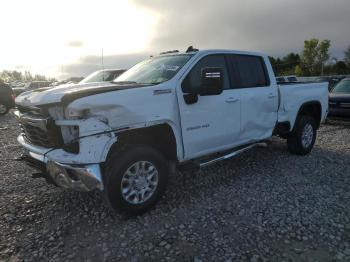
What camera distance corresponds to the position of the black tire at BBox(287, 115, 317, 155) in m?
6.76

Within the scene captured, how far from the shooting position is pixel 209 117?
4.79 meters

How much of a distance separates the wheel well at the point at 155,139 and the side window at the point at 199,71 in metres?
0.63

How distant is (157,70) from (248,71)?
1.68m

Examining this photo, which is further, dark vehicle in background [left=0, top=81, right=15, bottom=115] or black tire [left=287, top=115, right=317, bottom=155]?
dark vehicle in background [left=0, top=81, right=15, bottom=115]

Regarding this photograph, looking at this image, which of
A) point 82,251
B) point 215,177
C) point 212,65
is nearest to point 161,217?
point 82,251

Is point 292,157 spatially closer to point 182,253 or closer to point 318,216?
point 318,216

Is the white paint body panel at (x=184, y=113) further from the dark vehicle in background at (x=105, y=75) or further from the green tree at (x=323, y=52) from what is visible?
the green tree at (x=323, y=52)

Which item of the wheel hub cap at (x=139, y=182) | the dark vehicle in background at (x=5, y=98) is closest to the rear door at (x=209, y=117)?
the wheel hub cap at (x=139, y=182)

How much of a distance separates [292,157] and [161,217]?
3.69 metres

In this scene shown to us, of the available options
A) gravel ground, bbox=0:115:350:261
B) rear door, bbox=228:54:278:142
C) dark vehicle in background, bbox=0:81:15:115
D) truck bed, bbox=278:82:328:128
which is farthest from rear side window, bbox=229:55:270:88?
dark vehicle in background, bbox=0:81:15:115

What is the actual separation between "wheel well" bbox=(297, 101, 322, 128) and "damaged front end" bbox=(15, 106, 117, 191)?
179 inches

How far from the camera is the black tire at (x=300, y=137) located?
6.76 metres

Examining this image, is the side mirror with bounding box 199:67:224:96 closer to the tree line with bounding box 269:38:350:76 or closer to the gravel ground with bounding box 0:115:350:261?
the gravel ground with bounding box 0:115:350:261

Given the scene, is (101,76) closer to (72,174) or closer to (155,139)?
(155,139)
